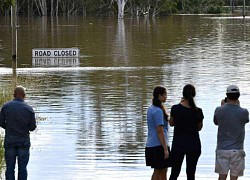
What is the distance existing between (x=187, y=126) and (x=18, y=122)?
6.67 ft

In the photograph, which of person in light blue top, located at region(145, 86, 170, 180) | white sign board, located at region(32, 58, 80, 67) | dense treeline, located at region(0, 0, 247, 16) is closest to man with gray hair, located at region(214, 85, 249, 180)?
person in light blue top, located at region(145, 86, 170, 180)

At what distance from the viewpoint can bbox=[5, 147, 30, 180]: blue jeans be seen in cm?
1021

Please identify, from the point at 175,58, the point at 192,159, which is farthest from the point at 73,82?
the point at 192,159

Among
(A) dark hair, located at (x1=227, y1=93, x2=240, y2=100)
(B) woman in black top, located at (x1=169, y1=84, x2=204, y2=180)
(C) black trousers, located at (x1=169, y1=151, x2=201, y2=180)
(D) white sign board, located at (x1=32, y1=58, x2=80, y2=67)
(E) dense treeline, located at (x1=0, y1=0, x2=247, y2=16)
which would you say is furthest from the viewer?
(E) dense treeline, located at (x1=0, y1=0, x2=247, y2=16)

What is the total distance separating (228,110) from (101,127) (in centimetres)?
777

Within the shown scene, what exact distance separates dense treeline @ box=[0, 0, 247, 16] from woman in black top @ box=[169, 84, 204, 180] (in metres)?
102

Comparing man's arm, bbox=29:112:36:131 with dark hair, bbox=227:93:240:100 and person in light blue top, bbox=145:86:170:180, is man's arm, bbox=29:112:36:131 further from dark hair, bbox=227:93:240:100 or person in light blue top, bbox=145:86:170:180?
dark hair, bbox=227:93:240:100

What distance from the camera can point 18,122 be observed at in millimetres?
10094

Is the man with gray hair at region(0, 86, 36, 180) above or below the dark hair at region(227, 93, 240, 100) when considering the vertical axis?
below

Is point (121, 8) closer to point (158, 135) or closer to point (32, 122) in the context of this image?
point (32, 122)

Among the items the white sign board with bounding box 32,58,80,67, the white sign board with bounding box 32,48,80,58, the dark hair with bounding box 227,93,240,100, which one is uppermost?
the dark hair with bounding box 227,93,240,100

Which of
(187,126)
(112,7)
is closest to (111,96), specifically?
(187,126)

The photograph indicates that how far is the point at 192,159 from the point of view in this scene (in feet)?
32.6

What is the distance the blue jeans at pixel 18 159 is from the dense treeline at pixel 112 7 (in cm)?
10111
